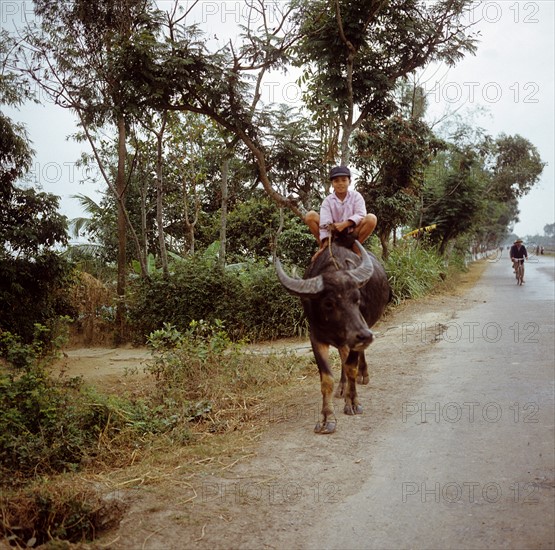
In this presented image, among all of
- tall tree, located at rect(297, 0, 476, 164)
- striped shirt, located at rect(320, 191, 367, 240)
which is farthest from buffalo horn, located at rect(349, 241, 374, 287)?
tall tree, located at rect(297, 0, 476, 164)

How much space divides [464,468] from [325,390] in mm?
1352

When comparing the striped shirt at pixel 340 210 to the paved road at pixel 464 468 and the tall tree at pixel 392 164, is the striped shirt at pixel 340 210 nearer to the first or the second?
the paved road at pixel 464 468

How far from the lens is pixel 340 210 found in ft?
17.9

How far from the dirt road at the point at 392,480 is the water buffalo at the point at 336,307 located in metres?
0.42

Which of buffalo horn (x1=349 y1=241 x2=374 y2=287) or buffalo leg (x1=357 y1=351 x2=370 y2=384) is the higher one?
buffalo horn (x1=349 y1=241 x2=374 y2=287)

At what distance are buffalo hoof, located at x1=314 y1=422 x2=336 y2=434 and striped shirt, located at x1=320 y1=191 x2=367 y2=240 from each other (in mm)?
1806

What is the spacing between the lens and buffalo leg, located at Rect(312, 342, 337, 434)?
4855mm

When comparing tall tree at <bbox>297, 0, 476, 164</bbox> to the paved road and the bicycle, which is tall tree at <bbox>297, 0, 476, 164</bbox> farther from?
the bicycle

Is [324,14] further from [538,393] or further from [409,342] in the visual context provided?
[538,393]

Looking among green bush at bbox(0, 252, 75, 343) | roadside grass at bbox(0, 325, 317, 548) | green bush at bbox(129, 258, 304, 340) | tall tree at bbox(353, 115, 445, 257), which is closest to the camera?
roadside grass at bbox(0, 325, 317, 548)

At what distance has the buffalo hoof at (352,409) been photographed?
5.35 m

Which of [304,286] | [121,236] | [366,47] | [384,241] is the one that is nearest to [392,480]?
[304,286]

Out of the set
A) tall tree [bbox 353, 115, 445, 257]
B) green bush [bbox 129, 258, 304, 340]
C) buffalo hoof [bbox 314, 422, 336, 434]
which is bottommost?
buffalo hoof [bbox 314, 422, 336, 434]

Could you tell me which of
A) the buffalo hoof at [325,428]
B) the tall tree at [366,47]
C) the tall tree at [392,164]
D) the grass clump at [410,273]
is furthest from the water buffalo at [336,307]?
the tall tree at [392,164]
